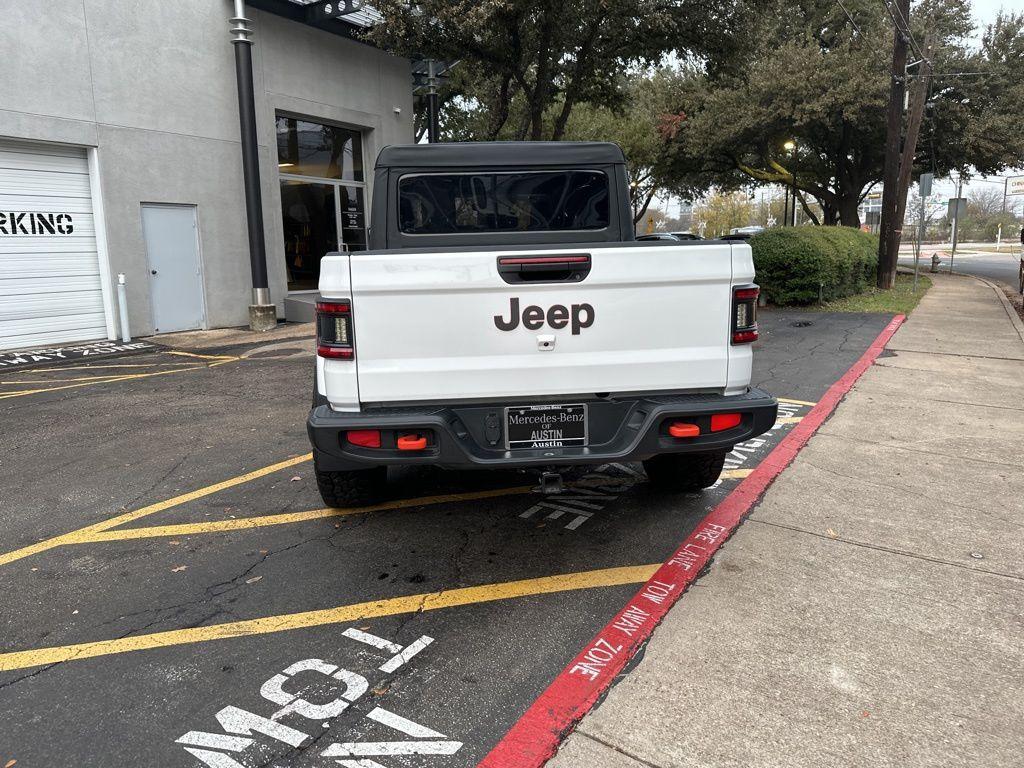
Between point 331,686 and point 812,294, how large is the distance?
13.9m

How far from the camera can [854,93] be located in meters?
21.7

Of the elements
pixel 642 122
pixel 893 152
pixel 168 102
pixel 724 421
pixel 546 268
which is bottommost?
pixel 724 421

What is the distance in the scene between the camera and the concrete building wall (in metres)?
10.9

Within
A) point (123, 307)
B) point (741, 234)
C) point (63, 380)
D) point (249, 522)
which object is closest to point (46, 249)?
point (123, 307)

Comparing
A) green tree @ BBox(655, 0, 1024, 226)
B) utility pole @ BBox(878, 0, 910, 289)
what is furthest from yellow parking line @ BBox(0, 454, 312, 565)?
green tree @ BBox(655, 0, 1024, 226)

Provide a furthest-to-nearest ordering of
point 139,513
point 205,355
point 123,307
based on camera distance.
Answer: point 123,307, point 205,355, point 139,513

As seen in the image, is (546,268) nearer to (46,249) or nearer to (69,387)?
(69,387)

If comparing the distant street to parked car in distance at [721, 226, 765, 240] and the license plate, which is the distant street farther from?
the license plate

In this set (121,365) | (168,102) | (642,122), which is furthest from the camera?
(642,122)

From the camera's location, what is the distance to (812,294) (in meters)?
14.6

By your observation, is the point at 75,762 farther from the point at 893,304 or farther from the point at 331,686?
the point at 893,304

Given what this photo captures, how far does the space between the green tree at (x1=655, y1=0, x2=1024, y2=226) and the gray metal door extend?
1680 centimetres

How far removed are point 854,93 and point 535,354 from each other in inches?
896

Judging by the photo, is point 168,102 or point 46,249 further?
point 168,102
